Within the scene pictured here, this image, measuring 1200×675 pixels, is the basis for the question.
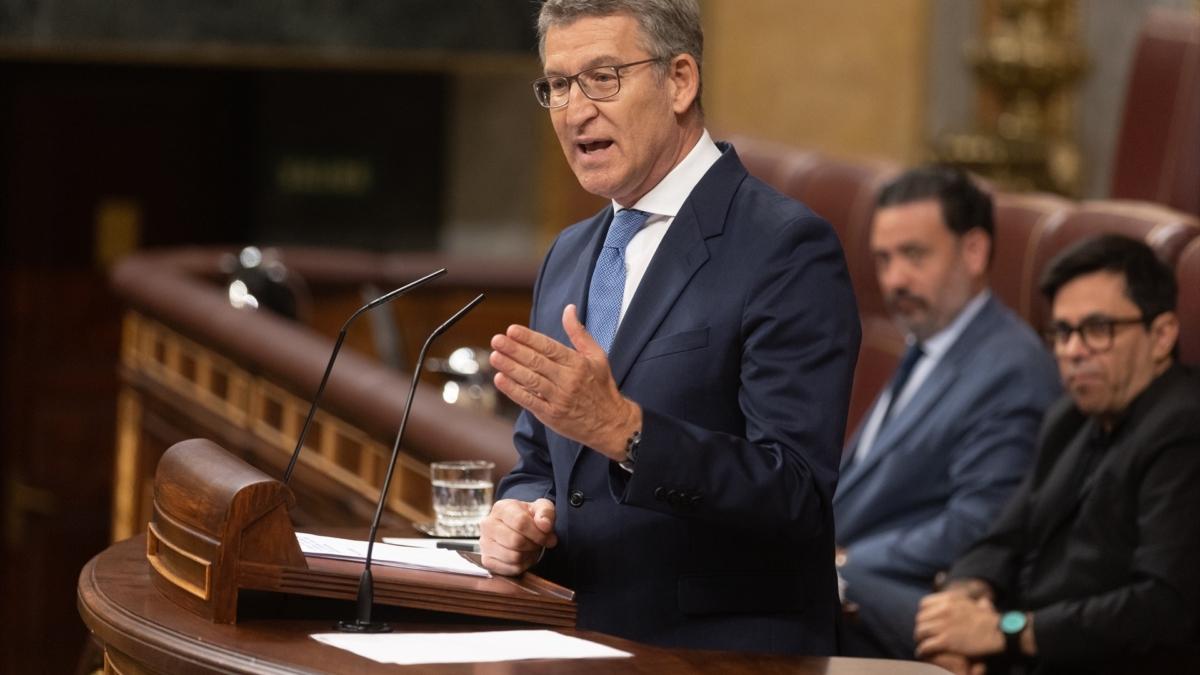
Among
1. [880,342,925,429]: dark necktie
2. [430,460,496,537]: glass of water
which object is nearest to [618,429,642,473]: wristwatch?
[430,460,496,537]: glass of water

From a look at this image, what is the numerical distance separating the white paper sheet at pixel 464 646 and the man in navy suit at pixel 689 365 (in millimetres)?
155

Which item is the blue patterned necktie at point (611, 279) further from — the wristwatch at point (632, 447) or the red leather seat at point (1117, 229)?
the red leather seat at point (1117, 229)

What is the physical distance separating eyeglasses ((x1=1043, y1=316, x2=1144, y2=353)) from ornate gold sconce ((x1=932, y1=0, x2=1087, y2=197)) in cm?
360

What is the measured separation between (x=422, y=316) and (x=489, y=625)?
445 cm

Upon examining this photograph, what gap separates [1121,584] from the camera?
267 cm

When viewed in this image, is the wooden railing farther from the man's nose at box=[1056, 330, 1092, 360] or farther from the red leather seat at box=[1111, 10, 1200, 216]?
the red leather seat at box=[1111, 10, 1200, 216]

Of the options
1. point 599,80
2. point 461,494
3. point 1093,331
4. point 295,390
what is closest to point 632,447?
point 599,80

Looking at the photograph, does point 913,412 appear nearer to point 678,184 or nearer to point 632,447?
point 678,184

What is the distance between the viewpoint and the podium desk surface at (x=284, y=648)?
1.53 m

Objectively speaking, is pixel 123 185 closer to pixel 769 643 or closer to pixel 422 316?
pixel 422 316

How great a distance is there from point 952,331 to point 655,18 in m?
1.78

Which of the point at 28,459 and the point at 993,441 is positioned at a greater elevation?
the point at 993,441

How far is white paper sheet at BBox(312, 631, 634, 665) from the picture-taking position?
156 cm

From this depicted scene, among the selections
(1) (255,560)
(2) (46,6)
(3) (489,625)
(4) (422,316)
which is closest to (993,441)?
(3) (489,625)
